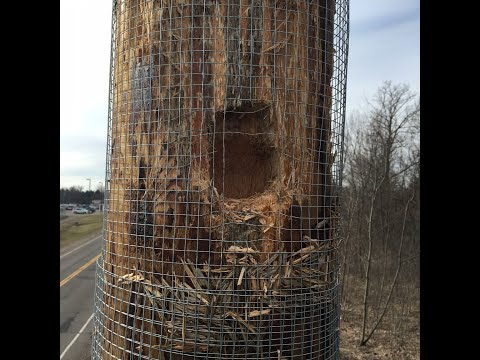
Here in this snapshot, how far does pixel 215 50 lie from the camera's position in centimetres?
216

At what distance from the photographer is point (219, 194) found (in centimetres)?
230

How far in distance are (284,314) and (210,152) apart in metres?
1.06

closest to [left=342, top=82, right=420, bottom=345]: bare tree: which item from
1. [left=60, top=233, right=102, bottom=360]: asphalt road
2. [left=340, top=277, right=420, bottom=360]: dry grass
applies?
[left=340, top=277, right=420, bottom=360]: dry grass

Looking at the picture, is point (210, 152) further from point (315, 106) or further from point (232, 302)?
point (232, 302)

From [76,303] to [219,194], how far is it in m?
14.2

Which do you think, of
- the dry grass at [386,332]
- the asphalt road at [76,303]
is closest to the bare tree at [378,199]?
the dry grass at [386,332]

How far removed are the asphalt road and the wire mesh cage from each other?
939cm

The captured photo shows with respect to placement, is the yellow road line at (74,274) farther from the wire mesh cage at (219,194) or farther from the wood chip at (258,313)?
the wood chip at (258,313)

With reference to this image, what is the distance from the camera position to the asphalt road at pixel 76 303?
406 inches

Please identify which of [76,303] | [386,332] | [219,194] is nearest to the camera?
[219,194]

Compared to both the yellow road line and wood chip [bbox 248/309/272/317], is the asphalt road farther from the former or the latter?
wood chip [bbox 248/309/272/317]

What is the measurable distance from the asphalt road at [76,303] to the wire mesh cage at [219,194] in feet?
30.8

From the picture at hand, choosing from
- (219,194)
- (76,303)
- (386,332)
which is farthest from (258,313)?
(76,303)

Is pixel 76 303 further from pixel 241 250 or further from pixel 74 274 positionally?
pixel 241 250
